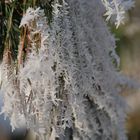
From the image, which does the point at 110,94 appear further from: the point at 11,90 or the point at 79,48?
the point at 11,90

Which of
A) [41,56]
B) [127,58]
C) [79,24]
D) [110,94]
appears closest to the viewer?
[41,56]

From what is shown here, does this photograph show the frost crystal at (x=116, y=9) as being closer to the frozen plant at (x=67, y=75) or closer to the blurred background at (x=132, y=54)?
the frozen plant at (x=67, y=75)

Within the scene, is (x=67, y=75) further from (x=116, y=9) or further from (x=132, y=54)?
(x=132, y=54)

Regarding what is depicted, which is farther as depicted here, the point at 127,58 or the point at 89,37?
the point at 127,58

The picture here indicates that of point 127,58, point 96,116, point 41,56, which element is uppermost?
point 127,58

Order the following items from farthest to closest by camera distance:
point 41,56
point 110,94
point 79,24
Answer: point 110,94 → point 79,24 → point 41,56

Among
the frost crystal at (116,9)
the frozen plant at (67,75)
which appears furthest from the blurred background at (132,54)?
the frost crystal at (116,9)

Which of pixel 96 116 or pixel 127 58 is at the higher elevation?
pixel 127 58

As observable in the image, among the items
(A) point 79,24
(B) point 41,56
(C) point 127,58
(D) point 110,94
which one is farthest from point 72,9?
(C) point 127,58
